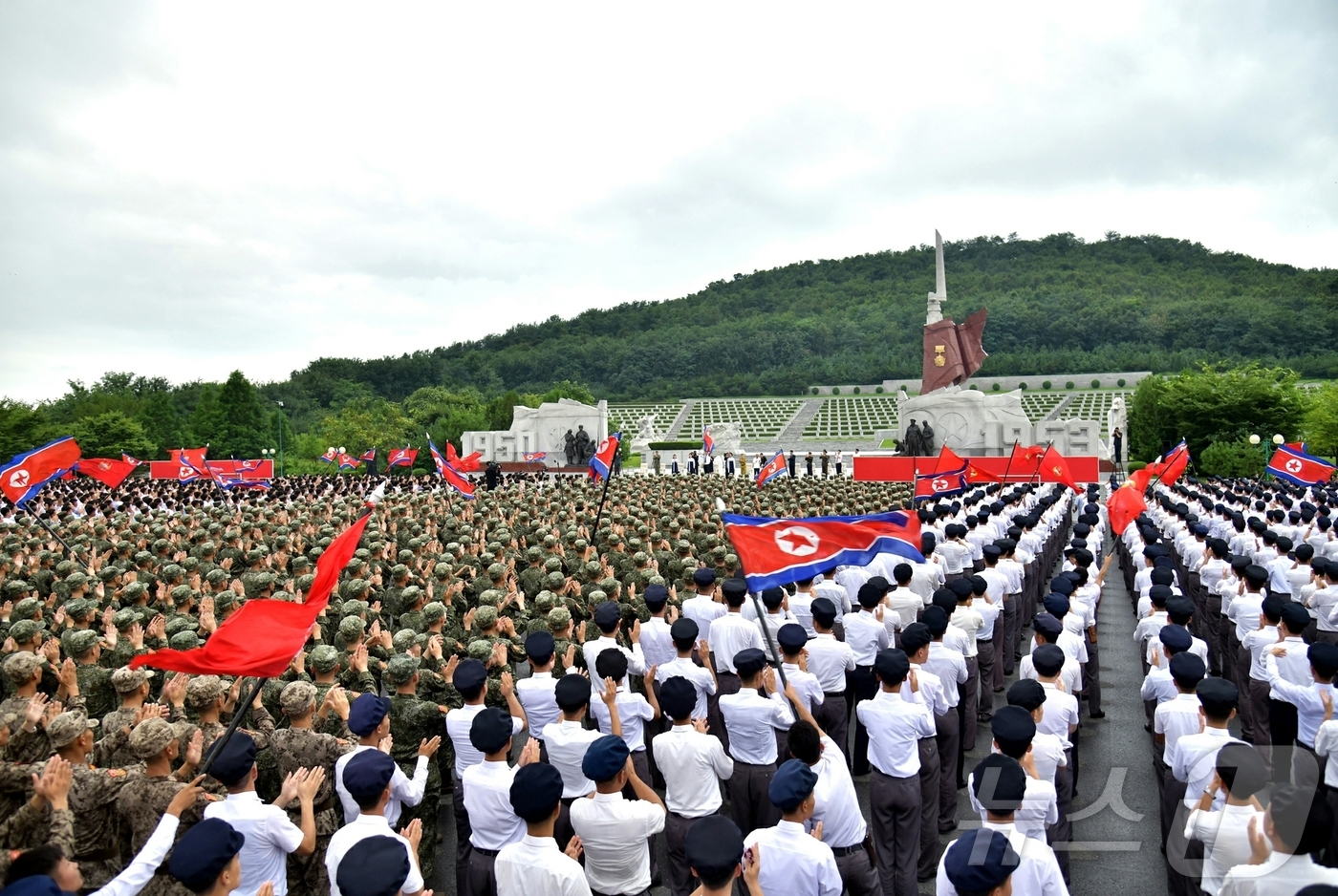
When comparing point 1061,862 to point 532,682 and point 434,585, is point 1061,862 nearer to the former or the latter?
point 532,682

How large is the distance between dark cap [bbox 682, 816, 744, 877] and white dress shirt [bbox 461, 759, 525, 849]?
134 cm

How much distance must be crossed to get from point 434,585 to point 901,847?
187 inches

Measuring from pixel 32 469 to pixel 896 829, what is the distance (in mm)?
13055

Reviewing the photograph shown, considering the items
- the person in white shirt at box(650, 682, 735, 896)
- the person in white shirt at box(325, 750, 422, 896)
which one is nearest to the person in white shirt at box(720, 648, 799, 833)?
the person in white shirt at box(650, 682, 735, 896)

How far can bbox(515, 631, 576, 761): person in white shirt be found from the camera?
4832 millimetres

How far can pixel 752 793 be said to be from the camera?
4691 mm

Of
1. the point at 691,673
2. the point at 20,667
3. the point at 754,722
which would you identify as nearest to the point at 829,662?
the point at 691,673

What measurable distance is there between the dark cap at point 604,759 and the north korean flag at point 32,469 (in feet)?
39.9

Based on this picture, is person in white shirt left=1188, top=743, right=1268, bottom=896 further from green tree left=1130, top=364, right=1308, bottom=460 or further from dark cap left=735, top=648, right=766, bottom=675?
green tree left=1130, top=364, right=1308, bottom=460

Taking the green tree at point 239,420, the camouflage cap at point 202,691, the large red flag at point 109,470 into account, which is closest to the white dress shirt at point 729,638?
the camouflage cap at point 202,691

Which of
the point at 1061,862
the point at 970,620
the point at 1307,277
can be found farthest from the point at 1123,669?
the point at 1307,277

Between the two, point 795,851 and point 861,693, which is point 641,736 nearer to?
point 795,851

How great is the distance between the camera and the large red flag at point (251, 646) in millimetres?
3963

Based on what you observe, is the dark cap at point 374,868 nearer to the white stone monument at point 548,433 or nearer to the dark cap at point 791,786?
the dark cap at point 791,786
